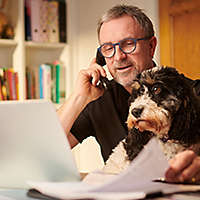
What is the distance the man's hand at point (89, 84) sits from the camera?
175 cm

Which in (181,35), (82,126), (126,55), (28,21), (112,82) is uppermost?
(28,21)

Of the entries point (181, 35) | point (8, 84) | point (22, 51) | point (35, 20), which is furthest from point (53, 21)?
point (181, 35)

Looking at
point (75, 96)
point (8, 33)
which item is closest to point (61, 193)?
point (75, 96)

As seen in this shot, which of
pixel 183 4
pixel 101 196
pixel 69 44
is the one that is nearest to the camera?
pixel 101 196

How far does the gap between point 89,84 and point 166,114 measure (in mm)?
502

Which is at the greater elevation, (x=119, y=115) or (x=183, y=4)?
(x=183, y=4)

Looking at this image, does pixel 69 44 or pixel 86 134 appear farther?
pixel 69 44

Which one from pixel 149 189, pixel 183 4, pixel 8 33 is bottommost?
pixel 149 189

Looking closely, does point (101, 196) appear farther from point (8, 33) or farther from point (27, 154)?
point (8, 33)

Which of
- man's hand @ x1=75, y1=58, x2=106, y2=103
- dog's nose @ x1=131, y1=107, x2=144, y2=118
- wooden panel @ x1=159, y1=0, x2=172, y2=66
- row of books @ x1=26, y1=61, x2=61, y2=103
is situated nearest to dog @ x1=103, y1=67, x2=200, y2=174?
dog's nose @ x1=131, y1=107, x2=144, y2=118

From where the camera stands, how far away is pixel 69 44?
11.6 feet

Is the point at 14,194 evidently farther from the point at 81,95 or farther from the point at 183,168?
the point at 81,95

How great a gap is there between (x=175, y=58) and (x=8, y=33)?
4.54 ft

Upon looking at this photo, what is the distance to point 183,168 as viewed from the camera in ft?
2.58
